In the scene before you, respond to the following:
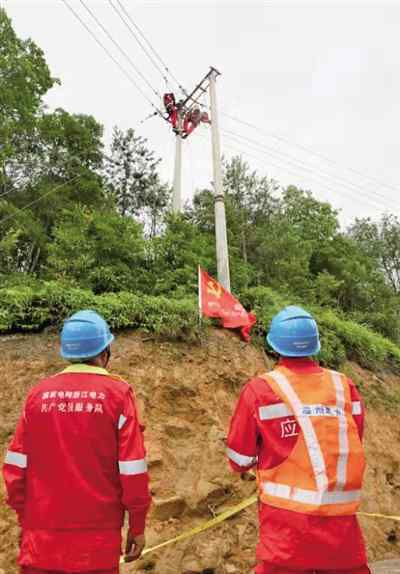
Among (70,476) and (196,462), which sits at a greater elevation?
(70,476)

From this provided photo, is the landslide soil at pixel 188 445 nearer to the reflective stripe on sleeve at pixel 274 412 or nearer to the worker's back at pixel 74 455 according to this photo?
the worker's back at pixel 74 455

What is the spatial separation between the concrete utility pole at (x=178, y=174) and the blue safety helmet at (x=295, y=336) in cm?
1158

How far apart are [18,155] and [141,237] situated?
9.67 m

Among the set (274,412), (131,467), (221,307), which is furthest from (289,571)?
(221,307)

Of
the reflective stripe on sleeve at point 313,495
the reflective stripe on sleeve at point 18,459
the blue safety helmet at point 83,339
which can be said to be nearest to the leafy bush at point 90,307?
the blue safety helmet at point 83,339

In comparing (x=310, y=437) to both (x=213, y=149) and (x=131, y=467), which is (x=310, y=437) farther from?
(x=213, y=149)

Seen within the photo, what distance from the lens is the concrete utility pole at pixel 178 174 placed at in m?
14.7

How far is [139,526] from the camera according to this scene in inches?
112

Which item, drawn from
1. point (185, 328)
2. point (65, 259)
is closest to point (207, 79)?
point (65, 259)

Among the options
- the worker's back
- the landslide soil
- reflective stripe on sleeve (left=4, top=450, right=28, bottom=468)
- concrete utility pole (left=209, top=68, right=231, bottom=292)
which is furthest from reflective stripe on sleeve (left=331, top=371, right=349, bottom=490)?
concrete utility pole (left=209, top=68, right=231, bottom=292)

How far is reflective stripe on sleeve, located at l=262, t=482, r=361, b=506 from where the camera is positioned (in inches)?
103

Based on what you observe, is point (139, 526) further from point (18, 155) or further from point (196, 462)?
point (18, 155)

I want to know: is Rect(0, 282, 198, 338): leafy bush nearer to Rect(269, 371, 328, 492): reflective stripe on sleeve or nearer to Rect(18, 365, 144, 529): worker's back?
Rect(18, 365, 144, 529): worker's back

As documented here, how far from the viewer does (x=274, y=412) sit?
2816mm
